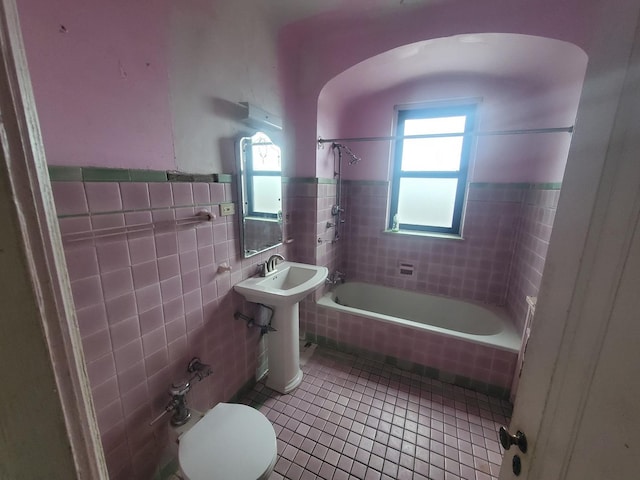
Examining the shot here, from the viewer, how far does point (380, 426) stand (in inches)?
62.7

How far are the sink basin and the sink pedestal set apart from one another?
0.19 m

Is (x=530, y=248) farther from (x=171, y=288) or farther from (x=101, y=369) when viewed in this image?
(x=101, y=369)

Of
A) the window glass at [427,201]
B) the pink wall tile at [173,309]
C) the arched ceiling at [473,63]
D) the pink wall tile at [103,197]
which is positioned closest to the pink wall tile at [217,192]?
the pink wall tile at [103,197]

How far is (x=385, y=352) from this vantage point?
7.09 feet

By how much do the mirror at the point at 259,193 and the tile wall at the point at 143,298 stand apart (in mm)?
117

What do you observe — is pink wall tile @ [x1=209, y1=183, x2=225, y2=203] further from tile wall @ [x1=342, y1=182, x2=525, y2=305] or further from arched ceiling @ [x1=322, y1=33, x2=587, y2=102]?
tile wall @ [x1=342, y1=182, x2=525, y2=305]

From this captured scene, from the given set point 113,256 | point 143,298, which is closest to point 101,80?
point 113,256

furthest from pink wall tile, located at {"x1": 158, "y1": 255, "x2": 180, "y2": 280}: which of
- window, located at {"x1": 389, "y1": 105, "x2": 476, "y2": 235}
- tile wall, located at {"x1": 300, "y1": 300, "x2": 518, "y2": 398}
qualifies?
window, located at {"x1": 389, "y1": 105, "x2": 476, "y2": 235}

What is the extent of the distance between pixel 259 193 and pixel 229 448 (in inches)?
54.9

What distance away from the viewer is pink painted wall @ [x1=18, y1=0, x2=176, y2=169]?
30.8 inches

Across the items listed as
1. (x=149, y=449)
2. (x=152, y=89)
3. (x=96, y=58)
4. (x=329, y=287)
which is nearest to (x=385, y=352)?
(x=329, y=287)

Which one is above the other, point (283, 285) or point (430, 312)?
point (283, 285)

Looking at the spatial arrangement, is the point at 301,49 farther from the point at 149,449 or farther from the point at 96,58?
the point at 149,449

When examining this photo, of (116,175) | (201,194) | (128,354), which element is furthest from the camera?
(201,194)
